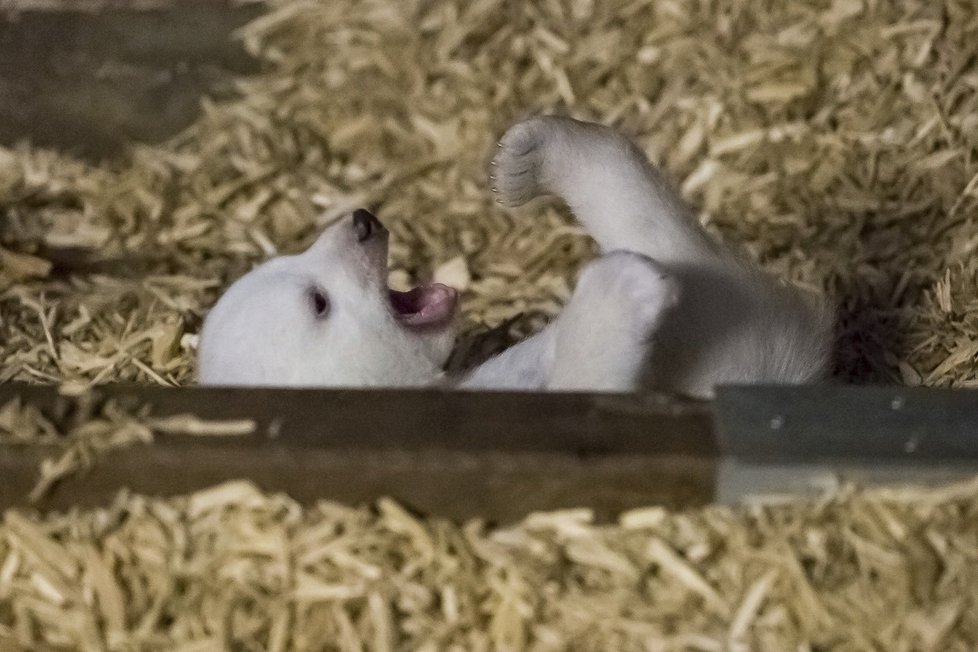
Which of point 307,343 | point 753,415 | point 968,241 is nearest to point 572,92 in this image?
point 968,241

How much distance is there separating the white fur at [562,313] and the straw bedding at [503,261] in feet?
1.26

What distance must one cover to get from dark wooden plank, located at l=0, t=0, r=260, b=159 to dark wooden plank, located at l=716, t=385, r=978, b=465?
79.9 inches

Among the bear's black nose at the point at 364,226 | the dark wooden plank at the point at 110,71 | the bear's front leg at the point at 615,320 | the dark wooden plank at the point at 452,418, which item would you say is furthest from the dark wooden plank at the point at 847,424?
the dark wooden plank at the point at 110,71

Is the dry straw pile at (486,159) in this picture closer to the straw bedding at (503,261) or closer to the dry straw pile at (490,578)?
the straw bedding at (503,261)

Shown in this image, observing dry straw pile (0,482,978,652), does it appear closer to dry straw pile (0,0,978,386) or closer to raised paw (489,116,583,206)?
raised paw (489,116,583,206)

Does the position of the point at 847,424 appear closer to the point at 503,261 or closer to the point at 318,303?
the point at 318,303

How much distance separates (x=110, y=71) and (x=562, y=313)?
1.66 meters

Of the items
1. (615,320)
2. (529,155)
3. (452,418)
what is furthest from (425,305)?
(452,418)

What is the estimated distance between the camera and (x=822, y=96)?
251 cm

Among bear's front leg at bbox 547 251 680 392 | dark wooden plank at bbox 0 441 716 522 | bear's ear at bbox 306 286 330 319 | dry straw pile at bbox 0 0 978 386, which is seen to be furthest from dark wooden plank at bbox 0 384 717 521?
dry straw pile at bbox 0 0 978 386

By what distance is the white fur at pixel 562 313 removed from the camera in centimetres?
167

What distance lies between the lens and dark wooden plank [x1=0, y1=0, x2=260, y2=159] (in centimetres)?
276

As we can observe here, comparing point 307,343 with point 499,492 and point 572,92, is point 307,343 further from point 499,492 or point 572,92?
point 572,92

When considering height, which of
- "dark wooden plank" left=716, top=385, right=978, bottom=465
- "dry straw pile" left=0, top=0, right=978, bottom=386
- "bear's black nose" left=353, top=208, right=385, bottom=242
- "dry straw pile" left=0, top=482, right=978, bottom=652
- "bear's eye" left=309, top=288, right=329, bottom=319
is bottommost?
"dry straw pile" left=0, top=0, right=978, bottom=386
